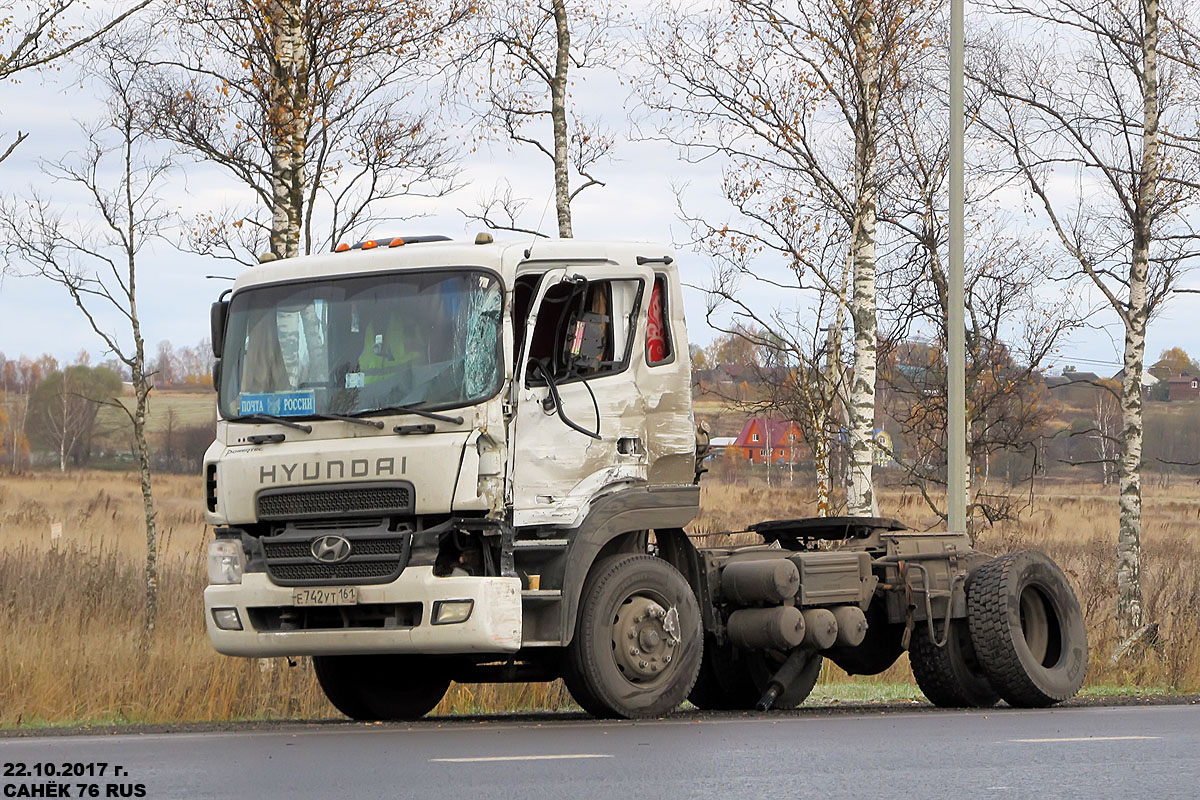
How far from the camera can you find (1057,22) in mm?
21500

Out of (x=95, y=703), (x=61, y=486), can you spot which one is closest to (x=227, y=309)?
(x=95, y=703)

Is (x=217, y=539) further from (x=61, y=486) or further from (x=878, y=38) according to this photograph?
(x=61, y=486)

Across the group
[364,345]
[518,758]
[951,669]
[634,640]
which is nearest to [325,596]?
[364,345]

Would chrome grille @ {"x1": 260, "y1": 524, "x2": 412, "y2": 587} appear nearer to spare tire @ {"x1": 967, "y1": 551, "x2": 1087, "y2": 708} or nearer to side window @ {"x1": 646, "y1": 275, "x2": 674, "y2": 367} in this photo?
side window @ {"x1": 646, "y1": 275, "x2": 674, "y2": 367}

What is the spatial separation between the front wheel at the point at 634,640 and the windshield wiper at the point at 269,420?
6.96 feet

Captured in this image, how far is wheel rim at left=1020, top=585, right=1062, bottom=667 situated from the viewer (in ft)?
43.4

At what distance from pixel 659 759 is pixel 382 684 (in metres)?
4.42

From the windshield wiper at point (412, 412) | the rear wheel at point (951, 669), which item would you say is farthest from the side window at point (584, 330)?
the rear wheel at point (951, 669)

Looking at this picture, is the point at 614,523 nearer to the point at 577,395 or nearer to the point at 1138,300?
the point at 577,395

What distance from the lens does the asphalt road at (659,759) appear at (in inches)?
272

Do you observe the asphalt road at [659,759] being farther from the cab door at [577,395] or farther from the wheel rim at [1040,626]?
the wheel rim at [1040,626]

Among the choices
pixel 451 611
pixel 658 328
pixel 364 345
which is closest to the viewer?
pixel 451 611

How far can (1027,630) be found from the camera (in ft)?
A: 43.7

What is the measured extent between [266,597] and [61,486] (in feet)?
151
